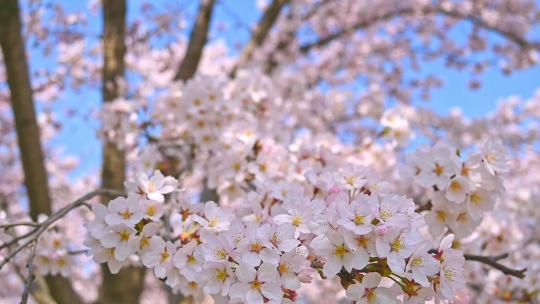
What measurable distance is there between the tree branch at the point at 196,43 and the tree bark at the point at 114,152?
60 cm

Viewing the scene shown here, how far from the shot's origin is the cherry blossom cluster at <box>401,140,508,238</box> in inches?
70.6

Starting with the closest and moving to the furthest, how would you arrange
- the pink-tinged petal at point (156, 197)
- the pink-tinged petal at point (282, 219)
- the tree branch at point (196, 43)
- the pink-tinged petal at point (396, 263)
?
the pink-tinged petal at point (396, 263) → the pink-tinged petal at point (282, 219) → the pink-tinged petal at point (156, 197) → the tree branch at point (196, 43)

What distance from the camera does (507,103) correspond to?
28.6 ft

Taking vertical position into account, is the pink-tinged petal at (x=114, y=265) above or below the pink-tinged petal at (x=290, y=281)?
below

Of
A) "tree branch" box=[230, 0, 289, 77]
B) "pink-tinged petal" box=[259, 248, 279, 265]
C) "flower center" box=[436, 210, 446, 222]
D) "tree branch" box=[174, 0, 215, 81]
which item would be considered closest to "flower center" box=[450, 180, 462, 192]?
"flower center" box=[436, 210, 446, 222]

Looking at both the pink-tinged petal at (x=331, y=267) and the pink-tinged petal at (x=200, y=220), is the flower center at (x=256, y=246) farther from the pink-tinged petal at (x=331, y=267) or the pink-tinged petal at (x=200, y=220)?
the pink-tinged petal at (x=200, y=220)

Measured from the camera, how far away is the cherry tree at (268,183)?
131cm

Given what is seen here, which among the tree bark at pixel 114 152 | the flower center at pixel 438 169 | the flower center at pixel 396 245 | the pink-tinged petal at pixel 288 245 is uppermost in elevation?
the flower center at pixel 396 245

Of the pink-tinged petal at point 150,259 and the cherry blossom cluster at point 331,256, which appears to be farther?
the pink-tinged petal at point 150,259

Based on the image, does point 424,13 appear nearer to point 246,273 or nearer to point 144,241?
point 144,241

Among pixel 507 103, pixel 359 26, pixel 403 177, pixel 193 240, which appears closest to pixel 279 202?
pixel 193 240

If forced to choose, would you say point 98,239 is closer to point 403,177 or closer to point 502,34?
point 403,177

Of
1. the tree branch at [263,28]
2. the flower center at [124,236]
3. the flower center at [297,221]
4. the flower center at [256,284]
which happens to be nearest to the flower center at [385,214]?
the flower center at [297,221]

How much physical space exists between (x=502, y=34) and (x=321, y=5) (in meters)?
2.44
